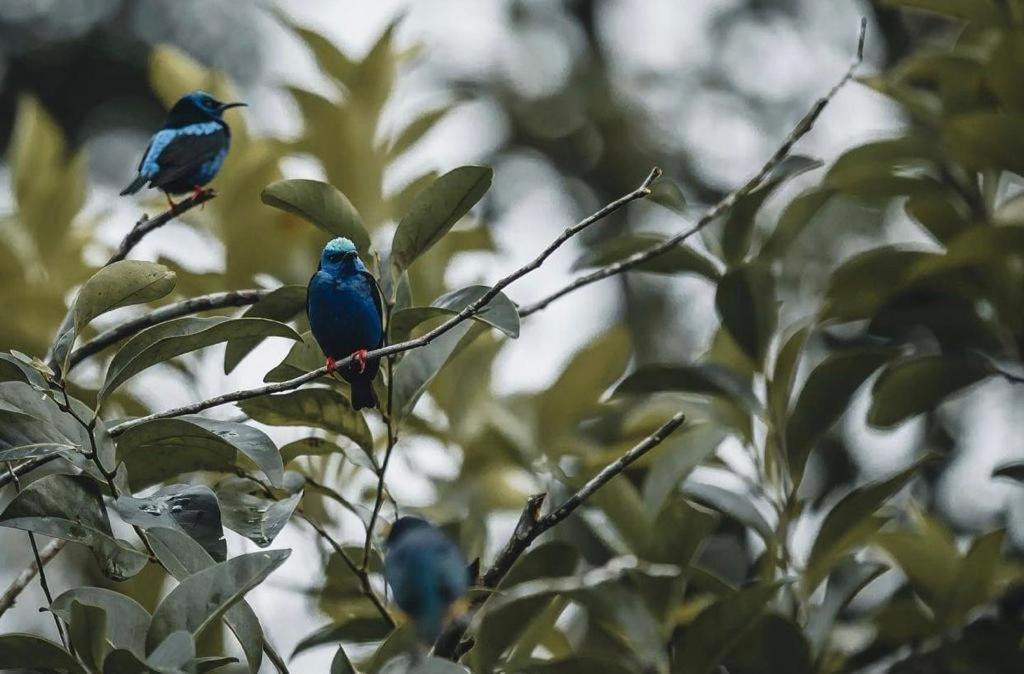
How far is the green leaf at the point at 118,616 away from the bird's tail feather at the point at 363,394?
548mm

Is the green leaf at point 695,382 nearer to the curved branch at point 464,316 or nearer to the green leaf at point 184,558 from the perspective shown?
the curved branch at point 464,316

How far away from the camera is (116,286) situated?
2.01 m

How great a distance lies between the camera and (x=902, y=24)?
657cm

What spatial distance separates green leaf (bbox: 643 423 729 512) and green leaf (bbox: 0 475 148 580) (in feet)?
3.81

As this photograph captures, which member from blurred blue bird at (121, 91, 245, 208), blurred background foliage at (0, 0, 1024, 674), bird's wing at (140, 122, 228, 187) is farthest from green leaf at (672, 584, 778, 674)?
bird's wing at (140, 122, 228, 187)

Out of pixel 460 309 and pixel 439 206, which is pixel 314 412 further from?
pixel 439 206

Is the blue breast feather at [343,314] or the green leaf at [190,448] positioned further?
the blue breast feather at [343,314]

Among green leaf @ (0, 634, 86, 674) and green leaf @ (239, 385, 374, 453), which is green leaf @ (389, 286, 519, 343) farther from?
green leaf @ (0, 634, 86, 674)

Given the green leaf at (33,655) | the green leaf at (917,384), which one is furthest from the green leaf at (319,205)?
the green leaf at (917,384)

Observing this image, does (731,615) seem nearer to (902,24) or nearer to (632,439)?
(632,439)

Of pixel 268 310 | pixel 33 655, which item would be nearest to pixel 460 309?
pixel 268 310

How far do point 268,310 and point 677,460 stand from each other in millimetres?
1000

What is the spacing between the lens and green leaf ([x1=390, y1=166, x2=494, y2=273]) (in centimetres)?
210

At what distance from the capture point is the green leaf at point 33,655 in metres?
1.88
